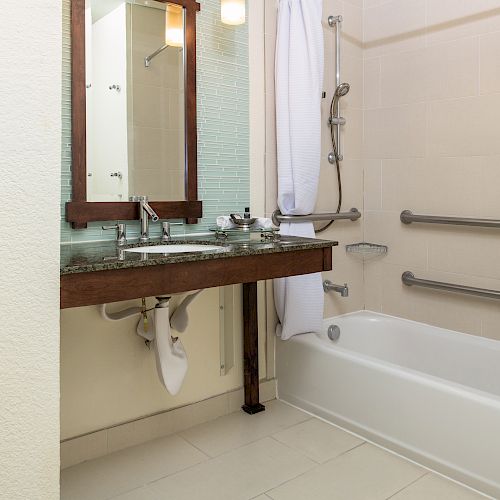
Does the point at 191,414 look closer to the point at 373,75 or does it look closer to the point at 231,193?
the point at 231,193

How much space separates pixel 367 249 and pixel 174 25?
1451 millimetres

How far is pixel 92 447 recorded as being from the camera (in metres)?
2.05

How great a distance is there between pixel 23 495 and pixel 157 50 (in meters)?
1.69

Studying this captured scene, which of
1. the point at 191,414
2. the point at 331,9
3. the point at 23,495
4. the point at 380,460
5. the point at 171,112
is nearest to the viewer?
the point at 23,495

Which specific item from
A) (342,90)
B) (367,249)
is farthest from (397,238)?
(342,90)

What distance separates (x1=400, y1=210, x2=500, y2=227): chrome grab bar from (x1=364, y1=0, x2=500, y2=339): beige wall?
43 millimetres

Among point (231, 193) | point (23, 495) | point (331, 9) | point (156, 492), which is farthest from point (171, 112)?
point (23, 495)

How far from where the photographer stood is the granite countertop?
149 centimetres

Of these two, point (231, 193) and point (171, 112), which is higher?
point (171, 112)

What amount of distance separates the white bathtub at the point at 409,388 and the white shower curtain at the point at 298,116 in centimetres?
26

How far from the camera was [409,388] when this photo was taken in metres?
2.01

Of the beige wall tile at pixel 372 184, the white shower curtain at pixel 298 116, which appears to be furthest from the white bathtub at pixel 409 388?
the beige wall tile at pixel 372 184

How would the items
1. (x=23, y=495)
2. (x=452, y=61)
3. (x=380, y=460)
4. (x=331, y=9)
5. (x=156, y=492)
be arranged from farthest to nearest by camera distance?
(x=331, y=9) < (x=452, y=61) < (x=380, y=460) < (x=156, y=492) < (x=23, y=495)

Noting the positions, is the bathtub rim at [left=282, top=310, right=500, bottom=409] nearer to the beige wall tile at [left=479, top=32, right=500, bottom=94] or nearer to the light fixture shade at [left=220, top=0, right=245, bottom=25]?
the beige wall tile at [left=479, top=32, right=500, bottom=94]
